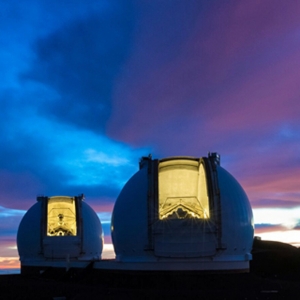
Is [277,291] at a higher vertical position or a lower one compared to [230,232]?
lower

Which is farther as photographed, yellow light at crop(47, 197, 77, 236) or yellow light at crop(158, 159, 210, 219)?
yellow light at crop(47, 197, 77, 236)

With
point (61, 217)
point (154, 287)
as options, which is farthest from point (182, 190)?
point (61, 217)

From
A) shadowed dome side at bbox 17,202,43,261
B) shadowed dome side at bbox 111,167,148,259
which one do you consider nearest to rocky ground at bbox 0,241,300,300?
shadowed dome side at bbox 111,167,148,259

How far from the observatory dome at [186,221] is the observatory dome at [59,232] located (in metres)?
12.5

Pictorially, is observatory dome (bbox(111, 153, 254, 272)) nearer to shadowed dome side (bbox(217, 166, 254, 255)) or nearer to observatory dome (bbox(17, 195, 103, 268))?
shadowed dome side (bbox(217, 166, 254, 255))

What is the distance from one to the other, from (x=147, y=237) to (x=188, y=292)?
5.34m

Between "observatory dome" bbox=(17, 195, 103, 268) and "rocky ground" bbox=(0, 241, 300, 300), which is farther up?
"observatory dome" bbox=(17, 195, 103, 268)

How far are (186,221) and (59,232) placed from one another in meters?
21.7

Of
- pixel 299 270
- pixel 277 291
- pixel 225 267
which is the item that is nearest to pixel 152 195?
pixel 225 267

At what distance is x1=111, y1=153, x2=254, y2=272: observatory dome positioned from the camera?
23891mm

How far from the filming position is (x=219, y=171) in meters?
26.5

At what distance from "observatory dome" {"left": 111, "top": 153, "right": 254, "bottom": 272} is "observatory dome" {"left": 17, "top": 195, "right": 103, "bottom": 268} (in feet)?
40.9

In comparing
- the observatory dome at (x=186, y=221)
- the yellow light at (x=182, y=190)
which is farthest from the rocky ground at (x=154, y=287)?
the yellow light at (x=182, y=190)

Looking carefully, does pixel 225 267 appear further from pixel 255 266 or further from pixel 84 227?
pixel 84 227
